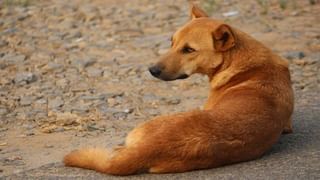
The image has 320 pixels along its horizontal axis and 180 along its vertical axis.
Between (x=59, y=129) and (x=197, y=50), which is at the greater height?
(x=197, y=50)

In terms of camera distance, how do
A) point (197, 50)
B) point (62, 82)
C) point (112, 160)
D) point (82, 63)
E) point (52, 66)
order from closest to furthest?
1. point (112, 160)
2. point (197, 50)
3. point (62, 82)
4. point (52, 66)
5. point (82, 63)

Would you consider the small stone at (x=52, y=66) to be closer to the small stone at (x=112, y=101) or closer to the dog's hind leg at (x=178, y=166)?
the small stone at (x=112, y=101)

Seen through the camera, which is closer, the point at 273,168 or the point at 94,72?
the point at 273,168

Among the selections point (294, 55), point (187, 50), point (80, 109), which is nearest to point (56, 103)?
point (80, 109)

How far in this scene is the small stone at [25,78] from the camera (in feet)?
28.6

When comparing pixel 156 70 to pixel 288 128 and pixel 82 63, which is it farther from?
pixel 82 63

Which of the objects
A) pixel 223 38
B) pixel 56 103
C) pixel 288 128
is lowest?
pixel 56 103

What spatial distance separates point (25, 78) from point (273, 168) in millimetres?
4087

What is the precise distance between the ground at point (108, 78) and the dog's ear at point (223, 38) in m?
0.96

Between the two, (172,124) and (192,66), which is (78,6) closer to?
(192,66)

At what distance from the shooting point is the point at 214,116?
18.0 ft

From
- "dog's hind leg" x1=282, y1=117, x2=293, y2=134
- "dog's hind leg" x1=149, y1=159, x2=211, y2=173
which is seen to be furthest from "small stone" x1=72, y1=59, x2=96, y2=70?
"dog's hind leg" x1=149, y1=159, x2=211, y2=173

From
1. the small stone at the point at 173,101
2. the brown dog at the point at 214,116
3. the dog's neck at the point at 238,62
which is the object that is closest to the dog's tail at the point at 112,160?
the brown dog at the point at 214,116

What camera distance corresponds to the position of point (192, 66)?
21.1 ft
